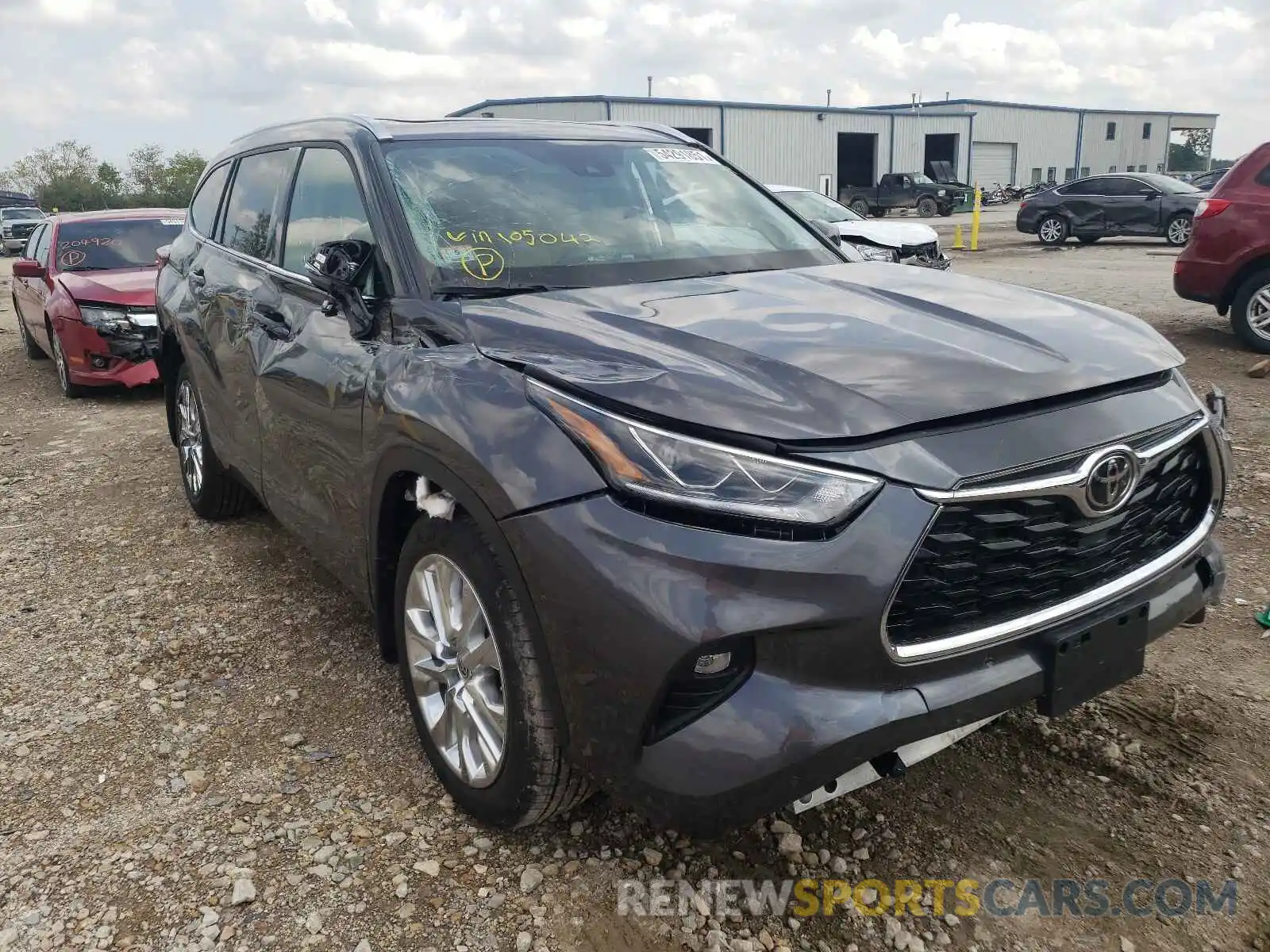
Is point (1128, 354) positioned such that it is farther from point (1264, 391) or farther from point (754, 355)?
point (1264, 391)

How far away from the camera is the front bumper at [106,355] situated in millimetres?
8336

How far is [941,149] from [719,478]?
55.0 metres

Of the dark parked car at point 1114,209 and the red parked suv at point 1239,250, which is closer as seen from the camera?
the red parked suv at point 1239,250

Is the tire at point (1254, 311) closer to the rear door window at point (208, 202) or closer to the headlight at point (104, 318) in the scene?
the rear door window at point (208, 202)

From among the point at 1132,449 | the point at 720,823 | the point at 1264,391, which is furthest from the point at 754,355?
the point at 1264,391

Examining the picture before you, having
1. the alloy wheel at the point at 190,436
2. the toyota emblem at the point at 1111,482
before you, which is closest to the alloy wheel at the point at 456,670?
the toyota emblem at the point at 1111,482

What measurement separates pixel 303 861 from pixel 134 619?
194cm

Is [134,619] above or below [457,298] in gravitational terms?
below

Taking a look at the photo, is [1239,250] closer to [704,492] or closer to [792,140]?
[704,492]

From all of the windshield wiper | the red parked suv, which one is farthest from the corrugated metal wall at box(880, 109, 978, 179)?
the windshield wiper

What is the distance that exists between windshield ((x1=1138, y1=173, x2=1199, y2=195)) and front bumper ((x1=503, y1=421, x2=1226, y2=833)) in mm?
21311

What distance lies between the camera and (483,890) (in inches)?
93.9

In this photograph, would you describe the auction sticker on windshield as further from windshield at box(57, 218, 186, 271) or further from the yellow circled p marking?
windshield at box(57, 218, 186, 271)

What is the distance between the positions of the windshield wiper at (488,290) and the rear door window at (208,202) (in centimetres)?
250
